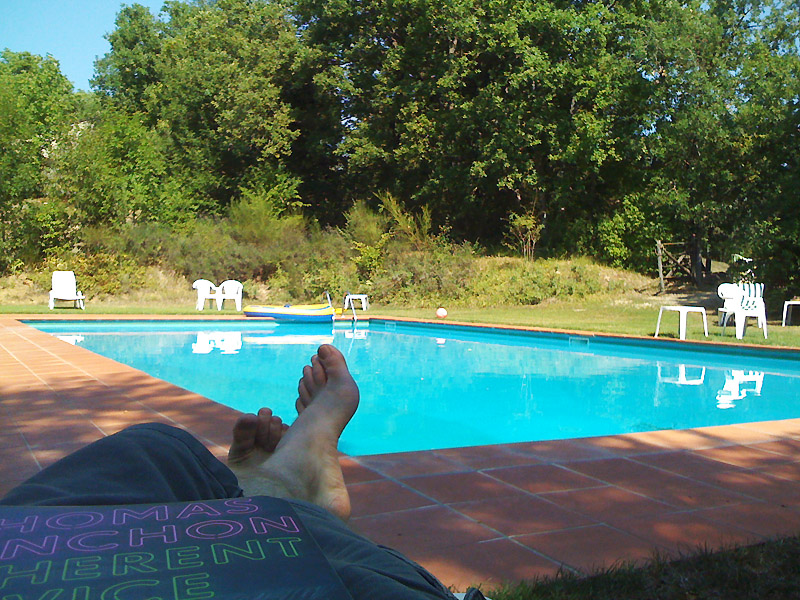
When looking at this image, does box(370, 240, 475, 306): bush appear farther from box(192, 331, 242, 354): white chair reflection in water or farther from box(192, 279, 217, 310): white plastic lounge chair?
box(192, 331, 242, 354): white chair reflection in water

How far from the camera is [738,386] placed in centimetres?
649

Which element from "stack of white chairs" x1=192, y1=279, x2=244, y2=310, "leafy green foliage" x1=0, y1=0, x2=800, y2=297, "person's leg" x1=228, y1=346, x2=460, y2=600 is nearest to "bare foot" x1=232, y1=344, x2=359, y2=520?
"person's leg" x1=228, y1=346, x2=460, y2=600

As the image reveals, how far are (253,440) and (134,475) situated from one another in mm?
902

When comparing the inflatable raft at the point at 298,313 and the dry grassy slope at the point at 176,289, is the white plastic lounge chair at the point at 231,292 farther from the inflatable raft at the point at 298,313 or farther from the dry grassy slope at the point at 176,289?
the inflatable raft at the point at 298,313

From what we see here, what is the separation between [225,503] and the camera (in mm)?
738

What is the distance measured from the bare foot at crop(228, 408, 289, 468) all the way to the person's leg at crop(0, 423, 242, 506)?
28.0 inches

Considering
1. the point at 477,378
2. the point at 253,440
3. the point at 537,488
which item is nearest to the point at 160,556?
the point at 253,440

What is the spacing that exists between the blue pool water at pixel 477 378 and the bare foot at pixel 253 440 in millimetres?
2309

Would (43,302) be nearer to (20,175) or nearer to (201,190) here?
(20,175)

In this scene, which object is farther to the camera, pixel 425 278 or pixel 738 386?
pixel 425 278

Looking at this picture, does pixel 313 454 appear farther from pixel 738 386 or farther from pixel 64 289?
pixel 64 289

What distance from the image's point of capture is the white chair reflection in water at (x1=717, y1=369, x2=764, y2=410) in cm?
580

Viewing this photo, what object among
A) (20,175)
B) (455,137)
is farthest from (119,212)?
(455,137)

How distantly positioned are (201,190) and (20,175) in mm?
5783
